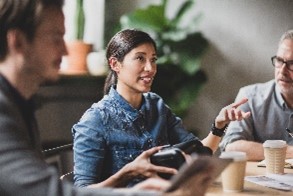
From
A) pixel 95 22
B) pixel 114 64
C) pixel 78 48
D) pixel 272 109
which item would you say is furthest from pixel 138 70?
pixel 95 22

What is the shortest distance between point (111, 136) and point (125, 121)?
0.33 ft

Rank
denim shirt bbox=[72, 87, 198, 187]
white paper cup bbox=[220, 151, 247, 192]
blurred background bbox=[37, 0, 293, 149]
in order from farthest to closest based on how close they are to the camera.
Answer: blurred background bbox=[37, 0, 293, 149]
denim shirt bbox=[72, 87, 198, 187]
white paper cup bbox=[220, 151, 247, 192]

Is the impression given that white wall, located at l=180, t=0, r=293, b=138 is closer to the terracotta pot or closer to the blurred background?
the blurred background

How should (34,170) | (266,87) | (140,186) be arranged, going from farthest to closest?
(266,87) < (140,186) < (34,170)

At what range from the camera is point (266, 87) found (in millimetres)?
2953

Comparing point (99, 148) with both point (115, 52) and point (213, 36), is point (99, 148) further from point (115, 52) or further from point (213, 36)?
point (213, 36)

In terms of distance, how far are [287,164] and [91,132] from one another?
820 millimetres

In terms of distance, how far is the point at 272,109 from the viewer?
9.39 ft

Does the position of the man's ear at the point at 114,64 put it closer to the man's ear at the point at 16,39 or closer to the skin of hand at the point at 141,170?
the skin of hand at the point at 141,170

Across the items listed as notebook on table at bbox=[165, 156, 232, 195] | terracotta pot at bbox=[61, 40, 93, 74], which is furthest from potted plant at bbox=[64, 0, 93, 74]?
notebook on table at bbox=[165, 156, 232, 195]

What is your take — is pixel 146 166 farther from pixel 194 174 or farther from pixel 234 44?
pixel 234 44

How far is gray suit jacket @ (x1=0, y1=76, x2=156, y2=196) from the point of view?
1055 mm

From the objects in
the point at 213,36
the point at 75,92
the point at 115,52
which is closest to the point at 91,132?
the point at 115,52

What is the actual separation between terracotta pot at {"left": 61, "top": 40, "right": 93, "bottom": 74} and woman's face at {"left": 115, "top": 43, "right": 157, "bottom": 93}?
1.74m
